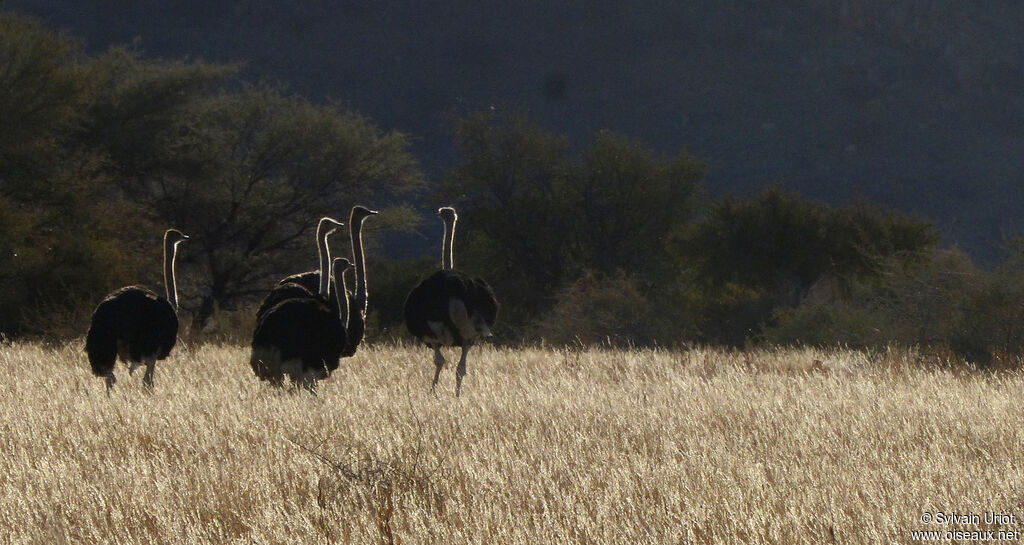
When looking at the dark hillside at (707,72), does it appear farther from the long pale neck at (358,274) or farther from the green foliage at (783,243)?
the long pale neck at (358,274)

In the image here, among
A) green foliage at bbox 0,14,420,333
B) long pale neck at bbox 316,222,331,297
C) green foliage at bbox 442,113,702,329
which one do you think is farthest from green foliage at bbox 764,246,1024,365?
green foliage at bbox 442,113,702,329

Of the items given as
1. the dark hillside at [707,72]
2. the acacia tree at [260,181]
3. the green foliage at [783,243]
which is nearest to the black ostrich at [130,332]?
the acacia tree at [260,181]

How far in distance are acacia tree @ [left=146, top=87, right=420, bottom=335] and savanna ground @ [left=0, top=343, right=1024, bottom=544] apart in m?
15.5

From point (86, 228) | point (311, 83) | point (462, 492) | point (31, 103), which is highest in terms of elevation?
point (462, 492)

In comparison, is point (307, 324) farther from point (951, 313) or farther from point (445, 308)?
point (951, 313)

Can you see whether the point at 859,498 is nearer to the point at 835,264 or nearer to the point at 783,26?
the point at 835,264

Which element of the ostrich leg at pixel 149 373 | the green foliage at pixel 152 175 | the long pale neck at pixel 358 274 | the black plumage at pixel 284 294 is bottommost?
the green foliage at pixel 152 175

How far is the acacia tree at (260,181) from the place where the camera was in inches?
982

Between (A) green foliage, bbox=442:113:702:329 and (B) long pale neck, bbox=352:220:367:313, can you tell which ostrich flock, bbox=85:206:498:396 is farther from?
(A) green foliage, bbox=442:113:702:329

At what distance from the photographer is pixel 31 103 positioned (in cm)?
1998

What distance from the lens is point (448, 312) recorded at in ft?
31.4

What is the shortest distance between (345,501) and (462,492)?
20.1 inches

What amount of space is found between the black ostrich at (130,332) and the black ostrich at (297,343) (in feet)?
3.82

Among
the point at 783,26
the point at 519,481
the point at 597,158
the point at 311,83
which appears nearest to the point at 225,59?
the point at 311,83
